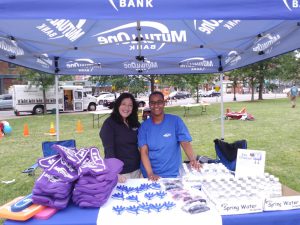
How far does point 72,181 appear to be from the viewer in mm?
2279

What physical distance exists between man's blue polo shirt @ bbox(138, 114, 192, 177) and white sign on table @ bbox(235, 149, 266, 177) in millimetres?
584

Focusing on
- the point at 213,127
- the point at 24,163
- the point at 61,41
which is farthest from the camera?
the point at 213,127

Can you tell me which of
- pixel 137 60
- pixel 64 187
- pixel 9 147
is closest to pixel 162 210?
pixel 64 187

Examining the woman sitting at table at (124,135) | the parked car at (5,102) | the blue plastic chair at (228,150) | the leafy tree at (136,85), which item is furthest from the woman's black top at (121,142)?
the parked car at (5,102)

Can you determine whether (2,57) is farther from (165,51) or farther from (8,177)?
(8,177)

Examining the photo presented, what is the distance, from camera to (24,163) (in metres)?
8.05

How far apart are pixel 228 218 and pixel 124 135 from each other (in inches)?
59.6

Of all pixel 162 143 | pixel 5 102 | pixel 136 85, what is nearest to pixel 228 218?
pixel 162 143

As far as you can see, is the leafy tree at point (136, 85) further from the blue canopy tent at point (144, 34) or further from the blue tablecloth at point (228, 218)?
the blue tablecloth at point (228, 218)

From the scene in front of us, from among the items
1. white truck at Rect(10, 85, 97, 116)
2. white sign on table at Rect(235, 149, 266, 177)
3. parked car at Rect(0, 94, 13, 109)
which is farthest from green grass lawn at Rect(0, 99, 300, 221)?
parked car at Rect(0, 94, 13, 109)

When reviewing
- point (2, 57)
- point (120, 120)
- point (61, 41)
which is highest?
point (61, 41)

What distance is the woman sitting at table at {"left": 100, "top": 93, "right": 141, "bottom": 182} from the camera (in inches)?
129

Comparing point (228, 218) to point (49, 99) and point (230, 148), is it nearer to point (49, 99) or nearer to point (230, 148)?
point (230, 148)

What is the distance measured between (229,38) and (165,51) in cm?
109
